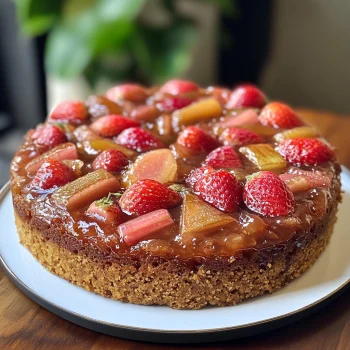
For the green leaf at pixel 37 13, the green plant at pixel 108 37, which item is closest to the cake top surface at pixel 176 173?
the green plant at pixel 108 37

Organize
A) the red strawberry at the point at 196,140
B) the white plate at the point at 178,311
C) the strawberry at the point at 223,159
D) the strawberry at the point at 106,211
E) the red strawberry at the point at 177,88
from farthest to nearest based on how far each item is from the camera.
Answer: the red strawberry at the point at 177,88 → the red strawberry at the point at 196,140 → the strawberry at the point at 223,159 → the strawberry at the point at 106,211 → the white plate at the point at 178,311

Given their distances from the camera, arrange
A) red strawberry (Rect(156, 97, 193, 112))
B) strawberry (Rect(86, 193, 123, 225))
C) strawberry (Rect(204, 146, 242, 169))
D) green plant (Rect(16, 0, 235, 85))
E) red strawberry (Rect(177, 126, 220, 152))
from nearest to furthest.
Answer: strawberry (Rect(86, 193, 123, 225)) → strawberry (Rect(204, 146, 242, 169)) → red strawberry (Rect(177, 126, 220, 152)) → red strawberry (Rect(156, 97, 193, 112)) → green plant (Rect(16, 0, 235, 85))

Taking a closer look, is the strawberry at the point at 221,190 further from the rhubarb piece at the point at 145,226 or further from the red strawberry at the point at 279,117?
the red strawberry at the point at 279,117

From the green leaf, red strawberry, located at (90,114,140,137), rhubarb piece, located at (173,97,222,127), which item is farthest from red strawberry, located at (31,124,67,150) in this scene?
the green leaf

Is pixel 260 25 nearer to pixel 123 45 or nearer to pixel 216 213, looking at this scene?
pixel 123 45

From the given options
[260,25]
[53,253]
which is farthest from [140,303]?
[260,25]

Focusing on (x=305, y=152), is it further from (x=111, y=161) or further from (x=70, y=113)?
(x=70, y=113)

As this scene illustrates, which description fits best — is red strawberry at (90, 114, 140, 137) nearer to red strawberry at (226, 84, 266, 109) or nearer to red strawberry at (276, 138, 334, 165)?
red strawberry at (226, 84, 266, 109)
